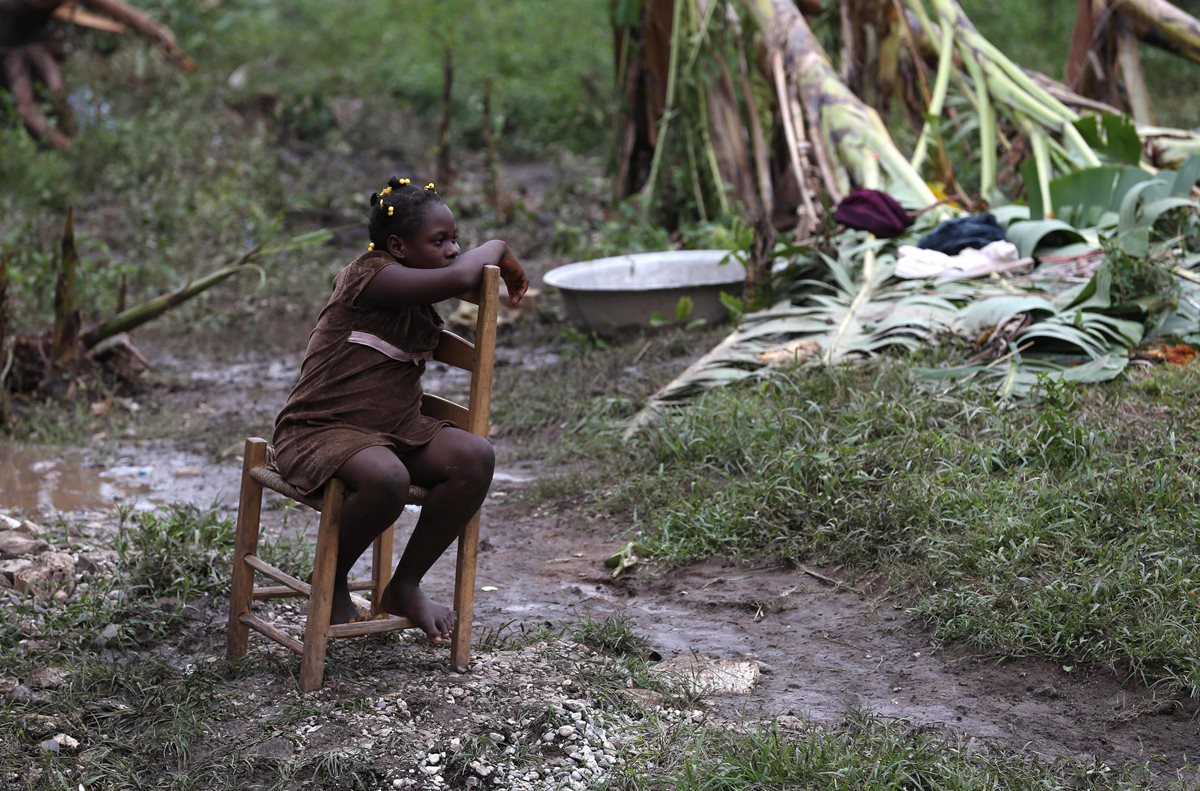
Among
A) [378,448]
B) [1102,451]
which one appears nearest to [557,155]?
[1102,451]

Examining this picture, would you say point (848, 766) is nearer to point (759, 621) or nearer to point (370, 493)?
point (759, 621)

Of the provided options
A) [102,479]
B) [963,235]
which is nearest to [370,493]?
[102,479]

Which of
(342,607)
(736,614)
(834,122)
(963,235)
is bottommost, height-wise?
(736,614)

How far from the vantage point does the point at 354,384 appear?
9.55 feet

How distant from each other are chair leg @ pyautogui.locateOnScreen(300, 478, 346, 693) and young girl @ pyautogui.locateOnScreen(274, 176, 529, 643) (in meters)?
0.03

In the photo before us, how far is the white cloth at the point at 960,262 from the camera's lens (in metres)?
5.33

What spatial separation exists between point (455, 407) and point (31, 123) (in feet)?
26.9

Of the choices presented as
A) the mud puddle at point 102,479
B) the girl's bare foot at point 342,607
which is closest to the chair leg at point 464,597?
the girl's bare foot at point 342,607

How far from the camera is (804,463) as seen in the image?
4051mm

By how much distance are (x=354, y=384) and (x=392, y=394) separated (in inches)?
3.6

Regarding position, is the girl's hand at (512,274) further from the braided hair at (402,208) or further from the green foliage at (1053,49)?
the green foliage at (1053,49)

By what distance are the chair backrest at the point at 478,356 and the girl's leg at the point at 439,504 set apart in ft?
0.23

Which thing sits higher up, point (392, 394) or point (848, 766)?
point (392, 394)

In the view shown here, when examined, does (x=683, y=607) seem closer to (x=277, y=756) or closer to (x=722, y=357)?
(x=277, y=756)
